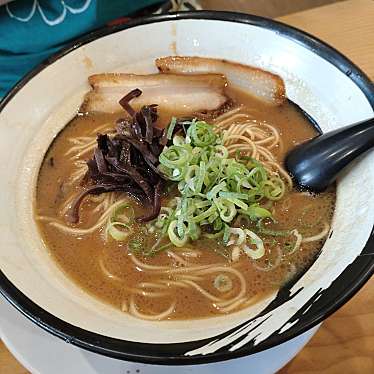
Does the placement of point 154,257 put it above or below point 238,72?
below

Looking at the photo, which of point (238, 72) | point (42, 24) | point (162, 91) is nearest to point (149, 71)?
point (162, 91)

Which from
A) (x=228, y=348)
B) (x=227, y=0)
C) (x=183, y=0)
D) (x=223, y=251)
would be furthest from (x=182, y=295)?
(x=227, y=0)

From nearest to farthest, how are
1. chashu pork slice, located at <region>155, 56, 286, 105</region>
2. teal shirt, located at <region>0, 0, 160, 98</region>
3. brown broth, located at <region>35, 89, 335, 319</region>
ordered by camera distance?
brown broth, located at <region>35, 89, 335, 319</region>, chashu pork slice, located at <region>155, 56, 286, 105</region>, teal shirt, located at <region>0, 0, 160, 98</region>

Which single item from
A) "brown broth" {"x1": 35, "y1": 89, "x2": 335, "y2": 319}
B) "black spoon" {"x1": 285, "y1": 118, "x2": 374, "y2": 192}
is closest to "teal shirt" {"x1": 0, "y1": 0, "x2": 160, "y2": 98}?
"brown broth" {"x1": 35, "y1": 89, "x2": 335, "y2": 319}

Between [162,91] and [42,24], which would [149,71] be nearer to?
[162,91]

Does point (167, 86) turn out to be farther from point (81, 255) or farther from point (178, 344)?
point (178, 344)

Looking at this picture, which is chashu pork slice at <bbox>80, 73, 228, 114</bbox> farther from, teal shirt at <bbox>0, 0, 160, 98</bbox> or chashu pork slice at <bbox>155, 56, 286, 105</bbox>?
teal shirt at <bbox>0, 0, 160, 98</bbox>

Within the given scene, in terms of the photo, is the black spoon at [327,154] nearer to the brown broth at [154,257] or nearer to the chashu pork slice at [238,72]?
the brown broth at [154,257]
